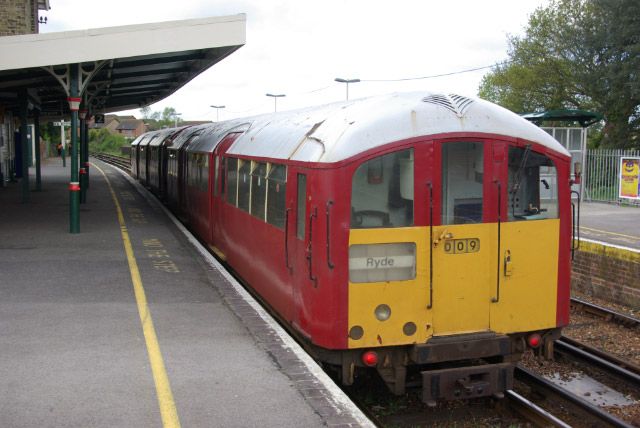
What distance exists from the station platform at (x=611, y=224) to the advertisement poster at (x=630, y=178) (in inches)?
18.0

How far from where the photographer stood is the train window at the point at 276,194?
7.33 m

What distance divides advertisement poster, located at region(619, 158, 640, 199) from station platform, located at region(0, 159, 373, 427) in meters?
15.7

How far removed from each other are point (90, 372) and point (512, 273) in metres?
3.84

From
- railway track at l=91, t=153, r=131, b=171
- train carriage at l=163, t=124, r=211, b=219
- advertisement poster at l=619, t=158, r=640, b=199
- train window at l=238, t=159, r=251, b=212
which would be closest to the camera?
train window at l=238, t=159, r=251, b=212

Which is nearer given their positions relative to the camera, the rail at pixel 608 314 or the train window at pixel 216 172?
the rail at pixel 608 314

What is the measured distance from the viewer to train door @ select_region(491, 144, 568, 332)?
637 cm

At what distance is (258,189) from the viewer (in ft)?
28.3

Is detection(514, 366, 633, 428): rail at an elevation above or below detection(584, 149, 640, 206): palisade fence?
below

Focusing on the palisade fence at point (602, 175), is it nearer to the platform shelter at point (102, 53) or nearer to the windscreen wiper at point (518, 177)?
the platform shelter at point (102, 53)

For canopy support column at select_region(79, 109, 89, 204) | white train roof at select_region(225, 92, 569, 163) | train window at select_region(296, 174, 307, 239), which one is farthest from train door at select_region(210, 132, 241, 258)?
canopy support column at select_region(79, 109, 89, 204)

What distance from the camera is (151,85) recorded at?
23.4 meters

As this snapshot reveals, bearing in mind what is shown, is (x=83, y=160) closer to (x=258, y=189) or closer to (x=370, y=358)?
(x=258, y=189)

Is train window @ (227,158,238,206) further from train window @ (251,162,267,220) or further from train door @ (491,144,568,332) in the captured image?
train door @ (491,144,568,332)

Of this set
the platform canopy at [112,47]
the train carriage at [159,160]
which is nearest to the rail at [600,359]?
the platform canopy at [112,47]
